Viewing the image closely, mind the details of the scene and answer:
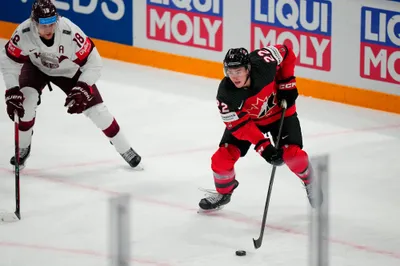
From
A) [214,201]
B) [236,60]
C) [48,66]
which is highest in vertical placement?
[236,60]

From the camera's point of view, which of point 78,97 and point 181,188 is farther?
point 181,188

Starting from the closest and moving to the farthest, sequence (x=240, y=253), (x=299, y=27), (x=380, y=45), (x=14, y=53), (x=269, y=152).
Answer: (x=240, y=253), (x=269, y=152), (x=14, y=53), (x=380, y=45), (x=299, y=27)

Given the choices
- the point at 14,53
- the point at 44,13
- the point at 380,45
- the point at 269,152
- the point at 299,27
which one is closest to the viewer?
the point at 269,152

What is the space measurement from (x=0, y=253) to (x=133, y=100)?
3749 millimetres

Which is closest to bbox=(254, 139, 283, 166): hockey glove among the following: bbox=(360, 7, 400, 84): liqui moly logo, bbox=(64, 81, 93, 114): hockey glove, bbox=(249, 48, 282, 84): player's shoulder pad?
bbox=(249, 48, 282, 84): player's shoulder pad

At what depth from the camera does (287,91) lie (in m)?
7.08

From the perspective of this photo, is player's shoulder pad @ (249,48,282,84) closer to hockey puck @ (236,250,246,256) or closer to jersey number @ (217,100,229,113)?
jersey number @ (217,100,229,113)

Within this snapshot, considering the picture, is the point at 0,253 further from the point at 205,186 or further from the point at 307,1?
the point at 307,1

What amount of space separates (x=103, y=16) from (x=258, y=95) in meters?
4.65

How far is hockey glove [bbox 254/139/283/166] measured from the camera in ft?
22.0

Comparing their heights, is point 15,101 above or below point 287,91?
below

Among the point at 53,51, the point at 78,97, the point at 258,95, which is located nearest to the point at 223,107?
the point at 258,95

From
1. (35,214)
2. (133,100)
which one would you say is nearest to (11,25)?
(133,100)

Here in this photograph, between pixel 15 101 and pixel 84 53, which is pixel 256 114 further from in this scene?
pixel 15 101
